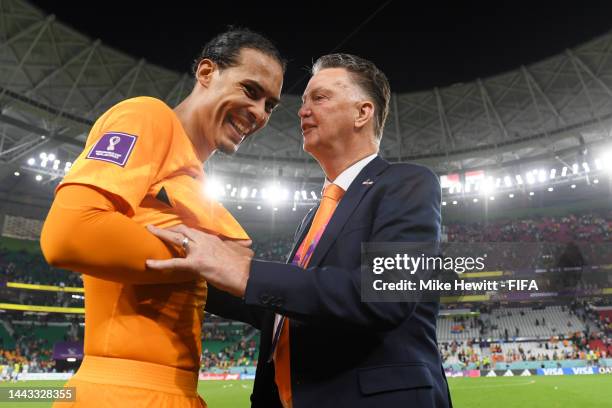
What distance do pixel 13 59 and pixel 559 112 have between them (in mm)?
32977

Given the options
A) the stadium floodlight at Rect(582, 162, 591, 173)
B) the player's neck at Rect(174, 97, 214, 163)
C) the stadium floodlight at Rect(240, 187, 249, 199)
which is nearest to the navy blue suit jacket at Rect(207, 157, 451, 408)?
the player's neck at Rect(174, 97, 214, 163)

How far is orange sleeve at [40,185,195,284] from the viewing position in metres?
1.42

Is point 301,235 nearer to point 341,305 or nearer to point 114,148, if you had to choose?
point 341,305

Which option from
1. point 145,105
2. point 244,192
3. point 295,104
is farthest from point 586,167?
point 145,105

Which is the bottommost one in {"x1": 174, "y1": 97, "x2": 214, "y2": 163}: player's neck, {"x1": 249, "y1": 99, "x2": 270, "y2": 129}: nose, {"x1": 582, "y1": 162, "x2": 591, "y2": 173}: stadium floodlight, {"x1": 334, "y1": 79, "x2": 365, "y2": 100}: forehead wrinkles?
{"x1": 174, "y1": 97, "x2": 214, "y2": 163}: player's neck

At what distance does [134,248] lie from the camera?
1453mm

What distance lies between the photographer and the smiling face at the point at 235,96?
2133 mm

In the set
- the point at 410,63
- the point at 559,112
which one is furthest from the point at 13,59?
the point at 559,112

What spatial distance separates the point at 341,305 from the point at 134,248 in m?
0.74

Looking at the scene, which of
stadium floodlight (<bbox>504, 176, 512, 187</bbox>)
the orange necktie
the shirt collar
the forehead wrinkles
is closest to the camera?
the orange necktie

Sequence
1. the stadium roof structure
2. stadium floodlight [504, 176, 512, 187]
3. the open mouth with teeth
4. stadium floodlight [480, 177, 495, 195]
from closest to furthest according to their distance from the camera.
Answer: the open mouth with teeth → the stadium roof structure → stadium floodlight [480, 177, 495, 195] → stadium floodlight [504, 176, 512, 187]

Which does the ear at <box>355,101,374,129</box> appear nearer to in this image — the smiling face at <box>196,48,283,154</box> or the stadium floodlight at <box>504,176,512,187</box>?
the smiling face at <box>196,48,283,154</box>

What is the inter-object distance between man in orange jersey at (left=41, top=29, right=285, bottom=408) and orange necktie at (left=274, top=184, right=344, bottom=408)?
351mm

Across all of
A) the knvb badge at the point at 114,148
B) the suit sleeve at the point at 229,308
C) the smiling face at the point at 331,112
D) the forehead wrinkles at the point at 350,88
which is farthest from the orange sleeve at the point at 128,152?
the forehead wrinkles at the point at 350,88
